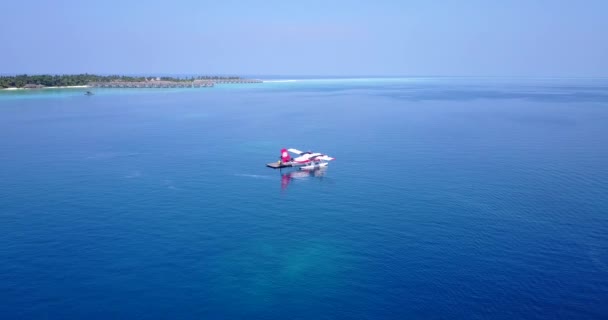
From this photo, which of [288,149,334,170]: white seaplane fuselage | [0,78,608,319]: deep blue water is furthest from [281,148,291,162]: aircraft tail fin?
[0,78,608,319]: deep blue water

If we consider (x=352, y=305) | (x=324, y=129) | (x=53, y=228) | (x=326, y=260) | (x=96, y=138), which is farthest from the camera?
(x=324, y=129)

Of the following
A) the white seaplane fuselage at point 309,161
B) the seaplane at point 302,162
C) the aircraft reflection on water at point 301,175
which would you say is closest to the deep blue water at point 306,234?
the aircraft reflection on water at point 301,175

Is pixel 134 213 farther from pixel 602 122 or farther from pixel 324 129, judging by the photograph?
pixel 602 122

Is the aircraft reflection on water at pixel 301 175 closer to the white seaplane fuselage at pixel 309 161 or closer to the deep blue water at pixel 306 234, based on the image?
the deep blue water at pixel 306 234

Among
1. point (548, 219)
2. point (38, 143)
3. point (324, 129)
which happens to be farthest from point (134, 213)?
point (324, 129)

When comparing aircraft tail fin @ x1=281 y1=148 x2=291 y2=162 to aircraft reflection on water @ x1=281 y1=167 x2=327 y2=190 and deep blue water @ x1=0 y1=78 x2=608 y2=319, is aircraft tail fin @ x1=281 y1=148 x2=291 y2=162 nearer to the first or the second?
aircraft reflection on water @ x1=281 y1=167 x2=327 y2=190

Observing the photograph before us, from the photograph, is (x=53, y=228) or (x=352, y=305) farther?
(x=53, y=228)

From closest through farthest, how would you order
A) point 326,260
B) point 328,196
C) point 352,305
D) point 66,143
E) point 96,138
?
point 352,305, point 326,260, point 328,196, point 66,143, point 96,138

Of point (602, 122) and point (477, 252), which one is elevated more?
point (602, 122)
